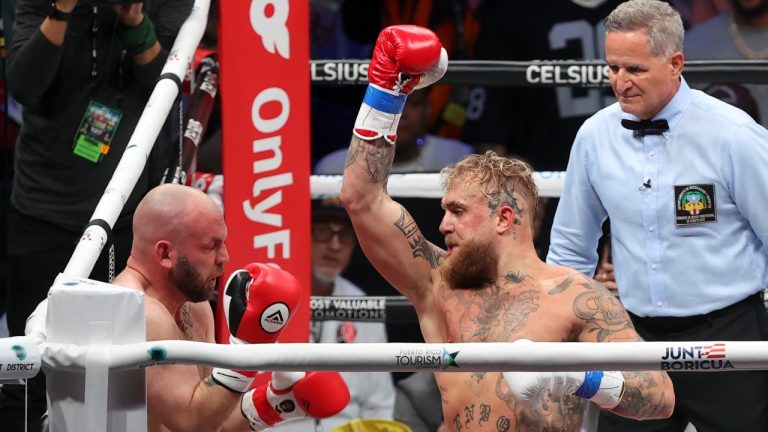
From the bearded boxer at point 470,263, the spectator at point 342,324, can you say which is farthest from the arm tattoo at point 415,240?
the spectator at point 342,324

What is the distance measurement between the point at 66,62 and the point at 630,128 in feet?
5.25

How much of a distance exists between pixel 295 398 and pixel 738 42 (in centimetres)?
258

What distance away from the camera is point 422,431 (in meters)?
4.52

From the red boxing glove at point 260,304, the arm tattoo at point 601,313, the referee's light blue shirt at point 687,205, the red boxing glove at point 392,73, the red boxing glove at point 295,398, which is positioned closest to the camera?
the red boxing glove at point 260,304

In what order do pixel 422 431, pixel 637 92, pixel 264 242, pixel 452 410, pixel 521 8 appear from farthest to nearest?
pixel 521 8 < pixel 422 431 < pixel 264 242 < pixel 637 92 < pixel 452 410

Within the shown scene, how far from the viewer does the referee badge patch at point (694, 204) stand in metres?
3.20

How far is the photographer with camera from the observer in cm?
376

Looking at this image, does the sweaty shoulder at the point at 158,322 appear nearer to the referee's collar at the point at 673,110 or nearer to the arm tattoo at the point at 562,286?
the arm tattoo at the point at 562,286

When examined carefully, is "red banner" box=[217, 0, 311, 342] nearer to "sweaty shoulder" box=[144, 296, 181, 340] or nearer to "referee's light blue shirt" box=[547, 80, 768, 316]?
"sweaty shoulder" box=[144, 296, 181, 340]

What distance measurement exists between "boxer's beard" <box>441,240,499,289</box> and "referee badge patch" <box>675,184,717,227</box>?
60 centimetres

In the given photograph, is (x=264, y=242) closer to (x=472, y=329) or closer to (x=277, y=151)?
(x=277, y=151)

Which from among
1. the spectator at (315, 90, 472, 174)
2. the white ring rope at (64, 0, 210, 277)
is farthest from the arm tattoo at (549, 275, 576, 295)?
the spectator at (315, 90, 472, 174)

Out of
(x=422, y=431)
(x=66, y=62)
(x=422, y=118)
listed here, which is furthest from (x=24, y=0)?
(x=422, y=431)

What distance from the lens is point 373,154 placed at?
2912 mm
